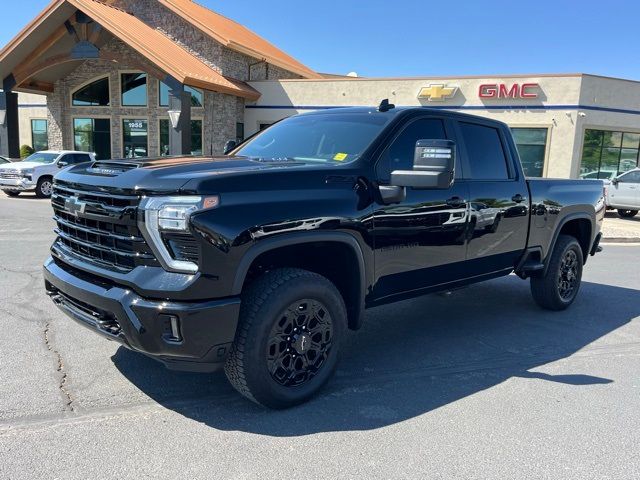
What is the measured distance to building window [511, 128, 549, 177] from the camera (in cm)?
2172

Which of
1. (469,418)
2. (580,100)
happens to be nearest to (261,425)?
(469,418)

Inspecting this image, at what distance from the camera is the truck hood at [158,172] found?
3047 mm

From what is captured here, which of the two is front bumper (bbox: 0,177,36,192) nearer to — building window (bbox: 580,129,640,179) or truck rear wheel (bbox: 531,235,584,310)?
truck rear wheel (bbox: 531,235,584,310)

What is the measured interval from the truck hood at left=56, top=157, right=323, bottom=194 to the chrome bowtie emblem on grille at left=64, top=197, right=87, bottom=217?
11cm

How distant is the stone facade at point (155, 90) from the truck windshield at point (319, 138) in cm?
1939

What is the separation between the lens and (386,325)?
552 centimetres

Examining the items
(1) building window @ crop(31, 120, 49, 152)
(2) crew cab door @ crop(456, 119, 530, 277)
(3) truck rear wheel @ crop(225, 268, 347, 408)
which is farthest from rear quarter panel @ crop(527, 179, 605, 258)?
(1) building window @ crop(31, 120, 49, 152)

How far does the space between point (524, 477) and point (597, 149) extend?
22355 mm

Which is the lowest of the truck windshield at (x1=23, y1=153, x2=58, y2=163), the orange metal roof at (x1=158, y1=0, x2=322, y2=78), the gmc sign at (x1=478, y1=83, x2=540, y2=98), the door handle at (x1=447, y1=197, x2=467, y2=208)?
the truck windshield at (x1=23, y1=153, x2=58, y2=163)

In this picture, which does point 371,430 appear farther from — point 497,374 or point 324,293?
point 497,374

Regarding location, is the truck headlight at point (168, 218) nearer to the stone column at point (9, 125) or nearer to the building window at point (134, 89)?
the stone column at point (9, 125)

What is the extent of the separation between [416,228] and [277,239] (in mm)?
1306

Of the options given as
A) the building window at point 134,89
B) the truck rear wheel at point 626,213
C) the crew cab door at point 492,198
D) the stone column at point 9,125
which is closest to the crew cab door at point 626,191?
the truck rear wheel at point 626,213

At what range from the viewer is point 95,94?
26.9 m
